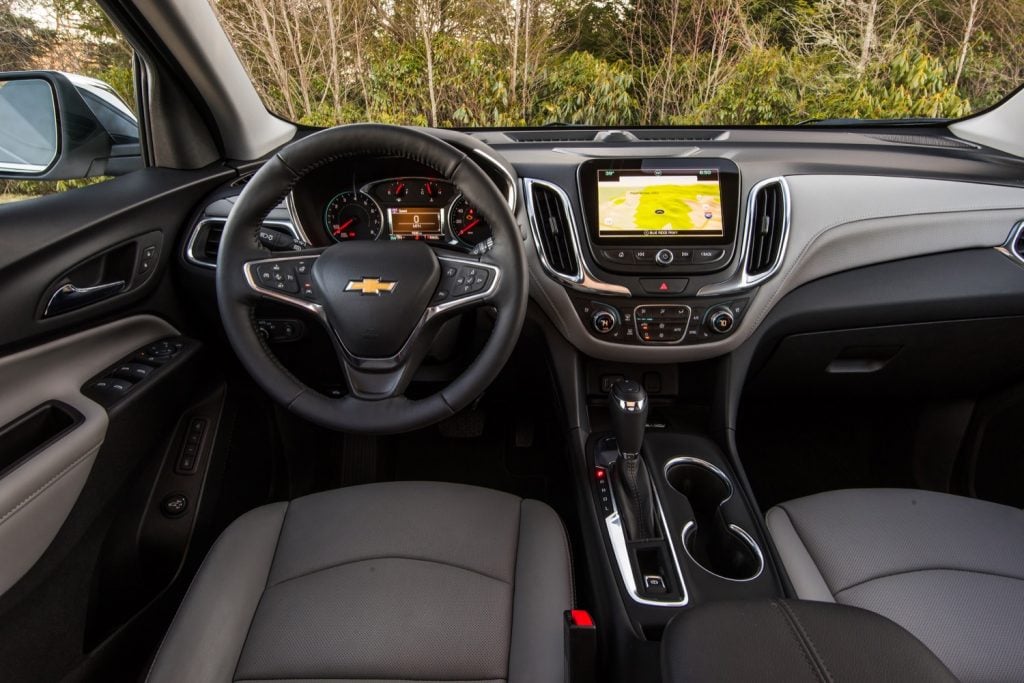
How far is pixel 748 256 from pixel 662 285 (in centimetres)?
24

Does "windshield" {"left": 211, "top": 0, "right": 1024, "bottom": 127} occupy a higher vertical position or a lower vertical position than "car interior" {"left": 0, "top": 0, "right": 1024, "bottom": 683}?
higher

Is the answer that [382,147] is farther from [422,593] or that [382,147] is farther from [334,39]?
[334,39]

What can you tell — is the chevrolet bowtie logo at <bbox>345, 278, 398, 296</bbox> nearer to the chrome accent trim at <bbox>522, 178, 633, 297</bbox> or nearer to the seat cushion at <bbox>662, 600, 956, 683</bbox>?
the chrome accent trim at <bbox>522, 178, 633, 297</bbox>

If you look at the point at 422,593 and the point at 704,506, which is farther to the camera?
the point at 704,506

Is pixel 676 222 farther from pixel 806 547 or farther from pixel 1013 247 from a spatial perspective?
pixel 1013 247

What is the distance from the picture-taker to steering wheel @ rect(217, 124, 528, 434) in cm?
119

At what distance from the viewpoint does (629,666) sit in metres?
1.18

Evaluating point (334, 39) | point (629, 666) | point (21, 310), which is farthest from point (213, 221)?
point (629, 666)

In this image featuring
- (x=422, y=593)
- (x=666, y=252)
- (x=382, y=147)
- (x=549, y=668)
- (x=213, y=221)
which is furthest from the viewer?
(x=213, y=221)

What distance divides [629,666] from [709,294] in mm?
913

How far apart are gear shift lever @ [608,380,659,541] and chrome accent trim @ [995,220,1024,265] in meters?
1.15

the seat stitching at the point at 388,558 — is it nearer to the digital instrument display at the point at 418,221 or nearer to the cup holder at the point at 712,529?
the cup holder at the point at 712,529

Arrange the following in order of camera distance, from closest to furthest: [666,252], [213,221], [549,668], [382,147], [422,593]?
[549,668]
[422,593]
[382,147]
[666,252]
[213,221]

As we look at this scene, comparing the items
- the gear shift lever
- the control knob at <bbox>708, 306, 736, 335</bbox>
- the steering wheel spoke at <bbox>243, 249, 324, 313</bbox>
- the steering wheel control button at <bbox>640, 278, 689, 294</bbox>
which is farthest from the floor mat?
the steering wheel spoke at <bbox>243, 249, 324, 313</bbox>
